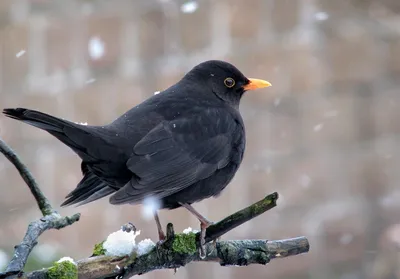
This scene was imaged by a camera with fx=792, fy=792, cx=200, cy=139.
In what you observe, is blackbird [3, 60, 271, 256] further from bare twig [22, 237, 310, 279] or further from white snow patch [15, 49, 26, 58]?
white snow patch [15, 49, 26, 58]

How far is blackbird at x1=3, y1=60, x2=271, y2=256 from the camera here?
8.83 feet

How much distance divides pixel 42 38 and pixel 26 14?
0.21 m

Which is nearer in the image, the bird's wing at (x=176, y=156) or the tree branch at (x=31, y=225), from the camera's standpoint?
the tree branch at (x=31, y=225)

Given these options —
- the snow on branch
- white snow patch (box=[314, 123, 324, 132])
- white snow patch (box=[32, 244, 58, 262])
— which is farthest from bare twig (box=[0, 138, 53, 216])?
white snow patch (box=[314, 123, 324, 132])

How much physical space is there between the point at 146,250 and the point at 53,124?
56 centimetres

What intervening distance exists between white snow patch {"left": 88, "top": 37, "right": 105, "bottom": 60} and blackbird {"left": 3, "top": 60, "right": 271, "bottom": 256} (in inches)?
92.1

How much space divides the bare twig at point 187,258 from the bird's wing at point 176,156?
240 mm

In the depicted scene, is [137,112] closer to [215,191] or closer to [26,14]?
[215,191]

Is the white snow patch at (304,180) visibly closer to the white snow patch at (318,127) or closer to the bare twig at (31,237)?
the white snow patch at (318,127)

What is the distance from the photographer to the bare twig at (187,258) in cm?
224

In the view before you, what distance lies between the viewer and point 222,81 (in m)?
3.42

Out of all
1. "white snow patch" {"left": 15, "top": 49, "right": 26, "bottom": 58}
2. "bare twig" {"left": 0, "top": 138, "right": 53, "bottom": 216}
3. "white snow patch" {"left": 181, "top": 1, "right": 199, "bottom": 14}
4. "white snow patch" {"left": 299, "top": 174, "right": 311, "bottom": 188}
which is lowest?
"bare twig" {"left": 0, "top": 138, "right": 53, "bottom": 216}

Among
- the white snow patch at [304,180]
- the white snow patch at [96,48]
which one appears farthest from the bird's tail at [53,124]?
the white snow patch at [304,180]

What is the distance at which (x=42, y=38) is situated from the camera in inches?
213
